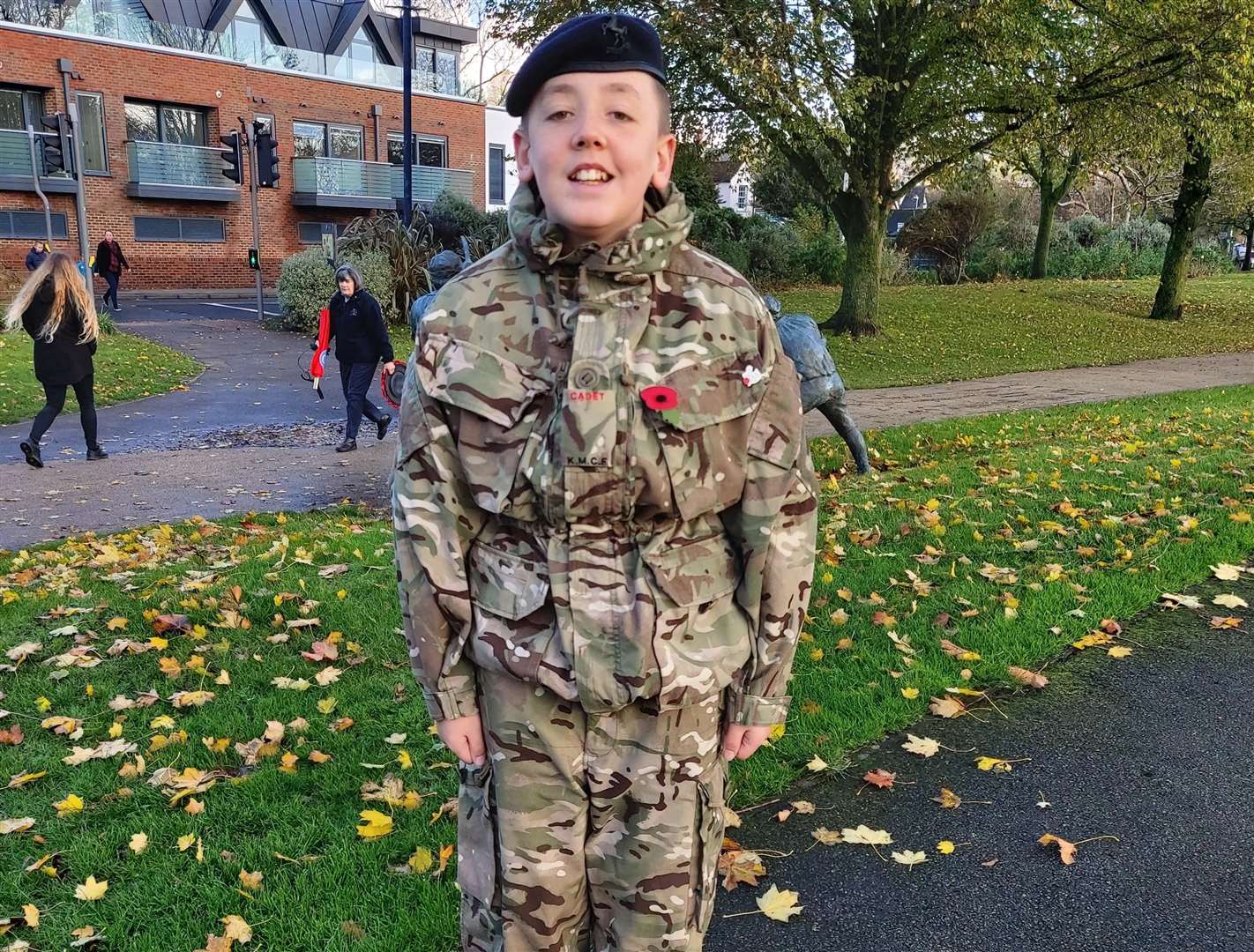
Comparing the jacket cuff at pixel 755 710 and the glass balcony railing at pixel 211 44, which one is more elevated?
the glass balcony railing at pixel 211 44

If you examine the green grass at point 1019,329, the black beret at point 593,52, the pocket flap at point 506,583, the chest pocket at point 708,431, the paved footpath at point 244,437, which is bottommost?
the paved footpath at point 244,437

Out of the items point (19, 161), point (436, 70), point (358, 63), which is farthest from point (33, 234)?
point (436, 70)

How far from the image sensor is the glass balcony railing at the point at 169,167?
101 ft

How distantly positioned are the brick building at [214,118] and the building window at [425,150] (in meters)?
0.07

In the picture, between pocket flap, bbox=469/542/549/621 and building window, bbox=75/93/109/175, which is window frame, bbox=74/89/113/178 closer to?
building window, bbox=75/93/109/175

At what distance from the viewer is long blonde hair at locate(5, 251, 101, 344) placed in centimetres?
995

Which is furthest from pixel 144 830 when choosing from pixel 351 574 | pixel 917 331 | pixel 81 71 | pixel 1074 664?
pixel 81 71

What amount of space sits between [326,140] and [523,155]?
124ft

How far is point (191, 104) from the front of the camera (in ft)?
107

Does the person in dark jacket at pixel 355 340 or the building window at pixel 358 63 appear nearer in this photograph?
the person in dark jacket at pixel 355 340

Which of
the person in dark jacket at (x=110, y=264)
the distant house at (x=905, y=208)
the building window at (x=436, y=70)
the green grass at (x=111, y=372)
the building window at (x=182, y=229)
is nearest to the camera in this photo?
the green grass at (x=111, y=372)

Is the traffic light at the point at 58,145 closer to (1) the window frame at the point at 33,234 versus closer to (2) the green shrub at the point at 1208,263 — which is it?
(1) the window frame at the point at 33,234

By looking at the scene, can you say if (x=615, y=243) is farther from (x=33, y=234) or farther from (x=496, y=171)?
(x=496, y=171)

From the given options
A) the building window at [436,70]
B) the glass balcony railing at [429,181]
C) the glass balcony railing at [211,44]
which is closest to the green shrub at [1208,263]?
the glass balcony railing at [429,181]
